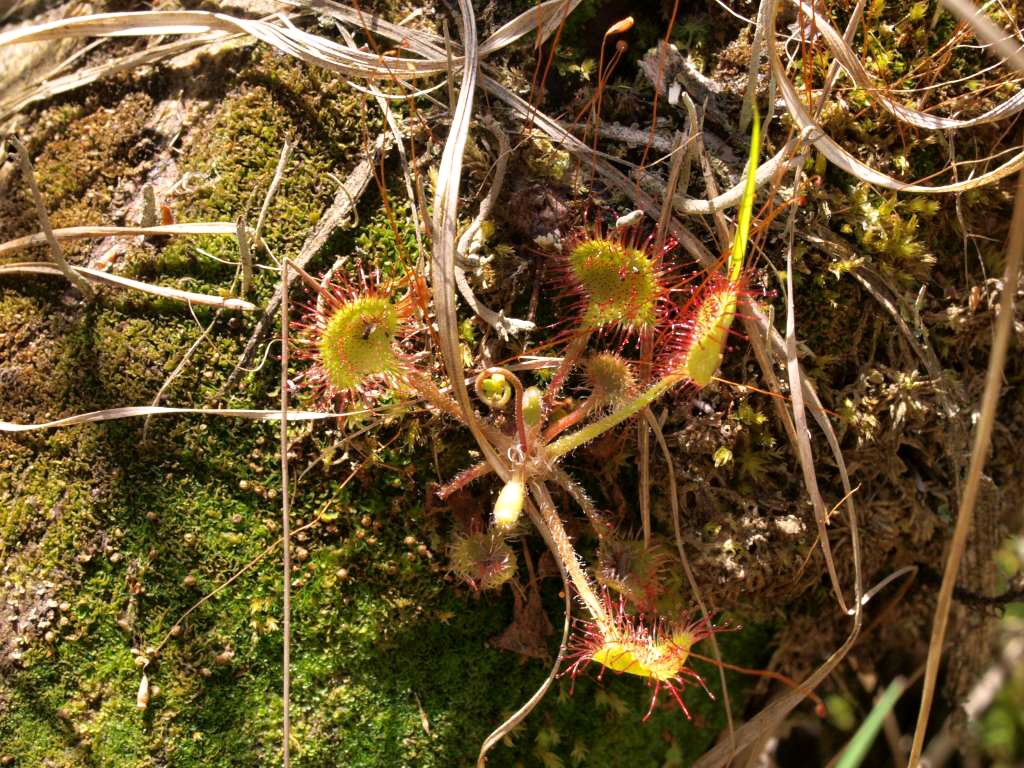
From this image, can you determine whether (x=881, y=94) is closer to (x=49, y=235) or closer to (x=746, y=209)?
(x=746, y=209)

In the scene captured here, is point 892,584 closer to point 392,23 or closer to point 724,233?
point 724,233

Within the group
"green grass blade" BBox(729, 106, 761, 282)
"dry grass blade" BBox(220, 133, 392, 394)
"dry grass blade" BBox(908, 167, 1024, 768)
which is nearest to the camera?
"dry grass blade" BBox(908, 167, 1024, 768)

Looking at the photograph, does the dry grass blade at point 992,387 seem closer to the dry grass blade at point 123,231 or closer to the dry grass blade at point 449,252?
the dry grass blade at point 449,252

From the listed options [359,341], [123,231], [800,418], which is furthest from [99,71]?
[800,418]

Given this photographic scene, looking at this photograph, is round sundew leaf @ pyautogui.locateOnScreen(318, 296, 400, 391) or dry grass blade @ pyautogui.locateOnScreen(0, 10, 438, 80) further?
dry grass blade @ pyautogui.locateOnScreen(0, 10, 438, 80)

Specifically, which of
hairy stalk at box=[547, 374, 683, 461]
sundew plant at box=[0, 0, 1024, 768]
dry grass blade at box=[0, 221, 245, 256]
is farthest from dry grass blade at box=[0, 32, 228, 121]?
hairy stalk at box=[547, 374, 683, 461]

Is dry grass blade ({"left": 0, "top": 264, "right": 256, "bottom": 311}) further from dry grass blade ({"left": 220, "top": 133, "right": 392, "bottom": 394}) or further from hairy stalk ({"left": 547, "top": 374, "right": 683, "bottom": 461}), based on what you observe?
hairy stalk ({"left": 547, "top": 374, "right": 683, "bottom": 461})
